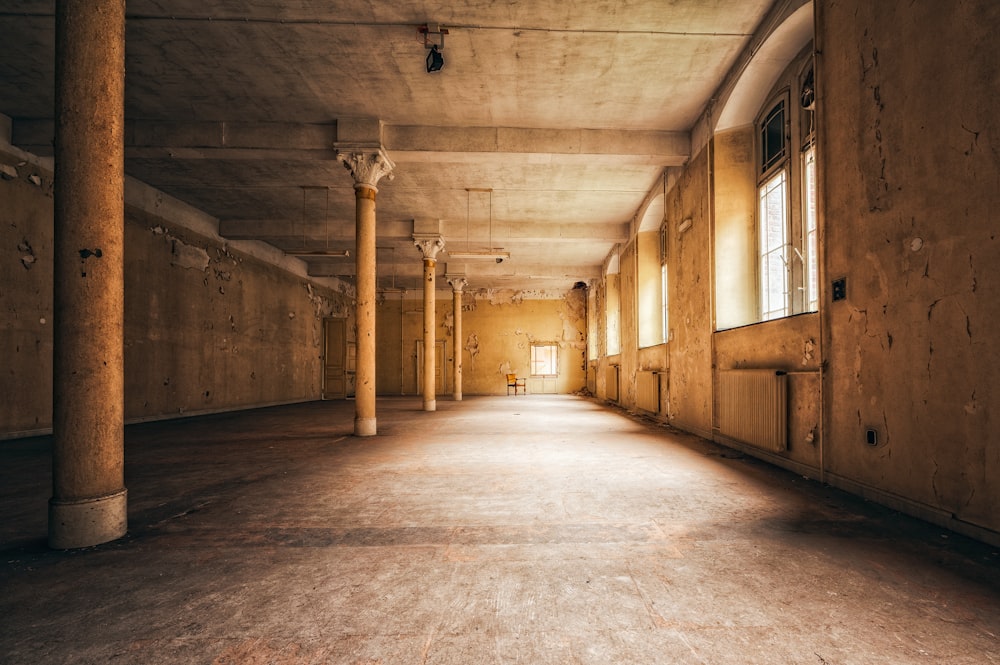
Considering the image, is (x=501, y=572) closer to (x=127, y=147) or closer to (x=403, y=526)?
(x=403, y=526)

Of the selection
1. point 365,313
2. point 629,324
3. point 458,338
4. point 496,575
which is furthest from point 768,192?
point 458,338

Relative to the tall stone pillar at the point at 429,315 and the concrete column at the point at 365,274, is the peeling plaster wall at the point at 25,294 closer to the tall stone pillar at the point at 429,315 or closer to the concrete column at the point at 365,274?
the concrete column at the point at 365,274

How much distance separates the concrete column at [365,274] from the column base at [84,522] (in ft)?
14.4

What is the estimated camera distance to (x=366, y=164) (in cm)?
740

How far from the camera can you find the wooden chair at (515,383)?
2018cm

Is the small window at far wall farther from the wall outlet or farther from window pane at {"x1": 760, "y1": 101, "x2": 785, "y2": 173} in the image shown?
the wall outlet

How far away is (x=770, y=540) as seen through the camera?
2.93 m

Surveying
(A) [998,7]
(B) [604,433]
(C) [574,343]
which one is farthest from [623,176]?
(C) [574,343]

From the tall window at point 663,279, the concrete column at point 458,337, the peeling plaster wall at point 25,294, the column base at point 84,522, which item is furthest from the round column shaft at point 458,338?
the column base at point 84,522

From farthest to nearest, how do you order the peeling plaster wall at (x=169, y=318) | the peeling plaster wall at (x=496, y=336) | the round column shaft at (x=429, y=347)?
1. the peeling plaster wall at (x=496, y=336)
2. the round column shaft at (x=429, y=347)
3. the peeling plaster wall at (x=169, y=318)

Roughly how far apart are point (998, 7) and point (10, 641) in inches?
225

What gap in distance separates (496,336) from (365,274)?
14.1 m

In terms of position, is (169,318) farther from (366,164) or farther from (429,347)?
(366,164)

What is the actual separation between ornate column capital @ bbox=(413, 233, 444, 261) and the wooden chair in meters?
8.64
